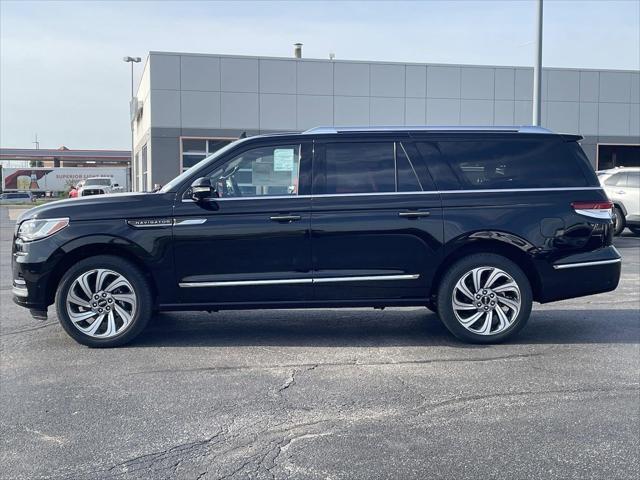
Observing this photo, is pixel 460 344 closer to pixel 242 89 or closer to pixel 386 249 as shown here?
pixel 386 249

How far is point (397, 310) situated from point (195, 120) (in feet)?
72.7

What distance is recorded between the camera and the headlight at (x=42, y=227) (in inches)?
255

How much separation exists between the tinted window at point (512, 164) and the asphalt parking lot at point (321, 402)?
1.50 m

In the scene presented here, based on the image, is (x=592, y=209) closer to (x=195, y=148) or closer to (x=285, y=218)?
(x=285, y=218)

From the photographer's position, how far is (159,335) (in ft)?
23.6

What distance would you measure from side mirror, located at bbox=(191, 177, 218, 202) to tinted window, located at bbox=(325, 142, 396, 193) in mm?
1041

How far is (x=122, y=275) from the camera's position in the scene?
6516 mm

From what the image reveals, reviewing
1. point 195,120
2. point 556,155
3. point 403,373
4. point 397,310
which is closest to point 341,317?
point 397,310

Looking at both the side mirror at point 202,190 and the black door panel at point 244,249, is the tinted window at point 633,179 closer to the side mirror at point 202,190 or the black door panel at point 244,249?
the black door panel at point 244,249

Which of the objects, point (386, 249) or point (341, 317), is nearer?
point (386, 249)

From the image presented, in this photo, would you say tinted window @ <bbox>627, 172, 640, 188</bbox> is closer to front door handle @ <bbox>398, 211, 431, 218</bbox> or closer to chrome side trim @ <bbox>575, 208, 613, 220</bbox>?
chrome side trim @ <bbox>575, 208, 613, 220</bbox>

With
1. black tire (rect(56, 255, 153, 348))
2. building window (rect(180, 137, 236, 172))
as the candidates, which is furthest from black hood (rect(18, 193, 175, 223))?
building window (rect(180, 137, 236, 172))

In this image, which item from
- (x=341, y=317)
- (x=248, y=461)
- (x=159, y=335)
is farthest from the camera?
(x=341, y=317)

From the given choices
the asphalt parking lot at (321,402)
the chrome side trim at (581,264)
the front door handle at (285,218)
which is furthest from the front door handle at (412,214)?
the chrome side trim at (581,264)
